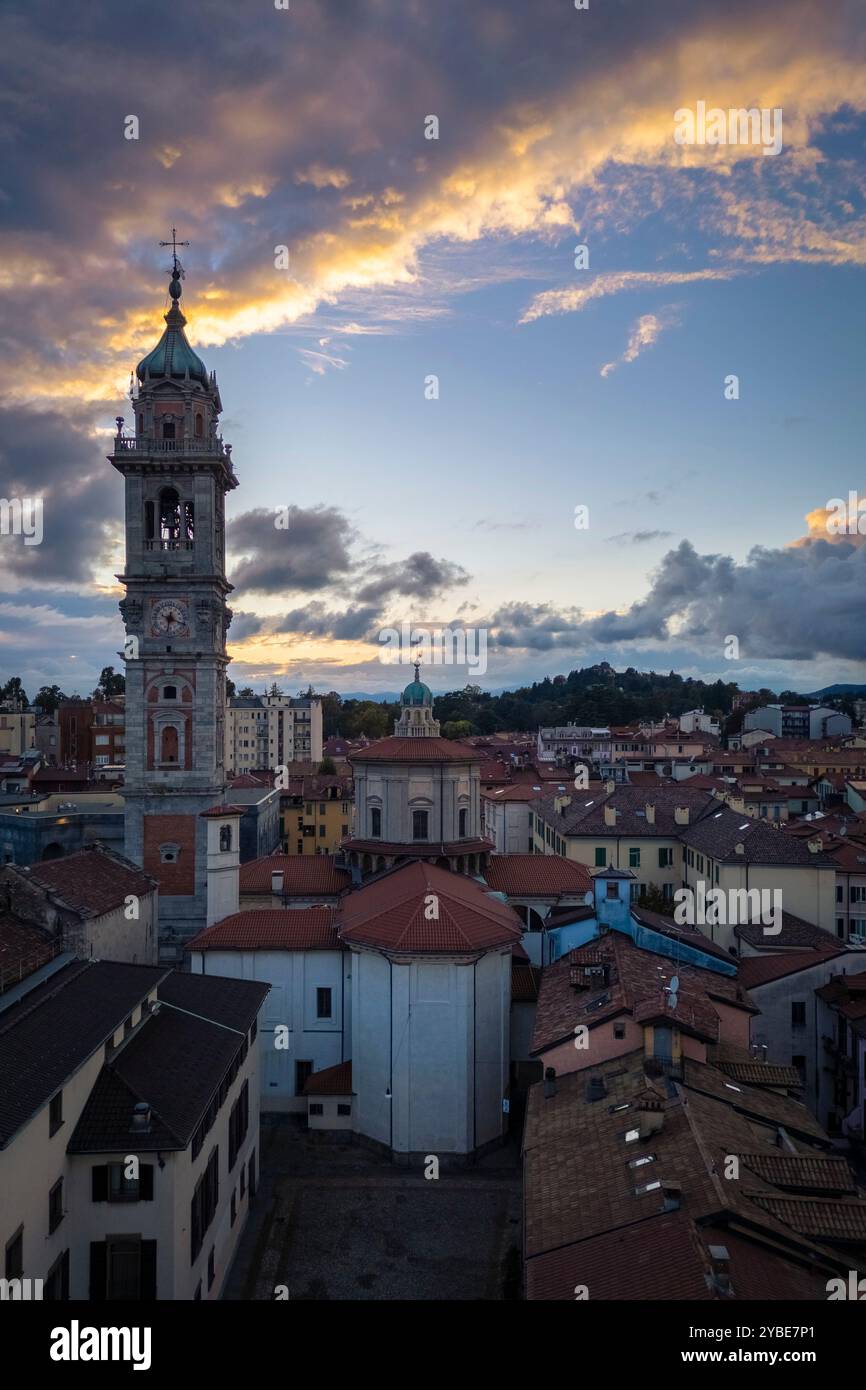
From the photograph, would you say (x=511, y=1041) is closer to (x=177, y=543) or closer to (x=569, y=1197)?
A: (x=569, y=1197)

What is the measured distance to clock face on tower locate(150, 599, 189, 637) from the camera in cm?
4391

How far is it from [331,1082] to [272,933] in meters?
5.64

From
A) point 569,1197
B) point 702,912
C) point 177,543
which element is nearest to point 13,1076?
point 569,1197

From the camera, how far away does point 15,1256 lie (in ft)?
49.6

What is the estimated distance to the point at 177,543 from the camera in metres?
44.4

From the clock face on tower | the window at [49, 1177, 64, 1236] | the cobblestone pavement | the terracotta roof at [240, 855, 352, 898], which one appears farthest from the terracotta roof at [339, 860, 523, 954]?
the clock face on tower

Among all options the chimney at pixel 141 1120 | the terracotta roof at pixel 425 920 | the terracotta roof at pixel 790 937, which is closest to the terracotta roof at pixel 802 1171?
the chimney at pixel 141 1120

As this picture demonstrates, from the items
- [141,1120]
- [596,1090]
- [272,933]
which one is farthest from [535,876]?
[141,1120]

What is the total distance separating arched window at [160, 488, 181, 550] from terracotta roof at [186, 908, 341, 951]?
1977cm

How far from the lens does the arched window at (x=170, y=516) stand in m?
44.5

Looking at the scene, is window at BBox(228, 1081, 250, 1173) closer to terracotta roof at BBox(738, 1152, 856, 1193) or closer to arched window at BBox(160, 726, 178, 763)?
terracotta roof at BBox(738, 1152, 856, 1193)

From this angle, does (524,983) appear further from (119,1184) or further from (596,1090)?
(119,1184)

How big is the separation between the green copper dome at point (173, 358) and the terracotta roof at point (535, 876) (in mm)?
27846

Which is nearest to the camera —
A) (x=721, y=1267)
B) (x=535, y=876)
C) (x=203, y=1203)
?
(x=721, y=1267)
